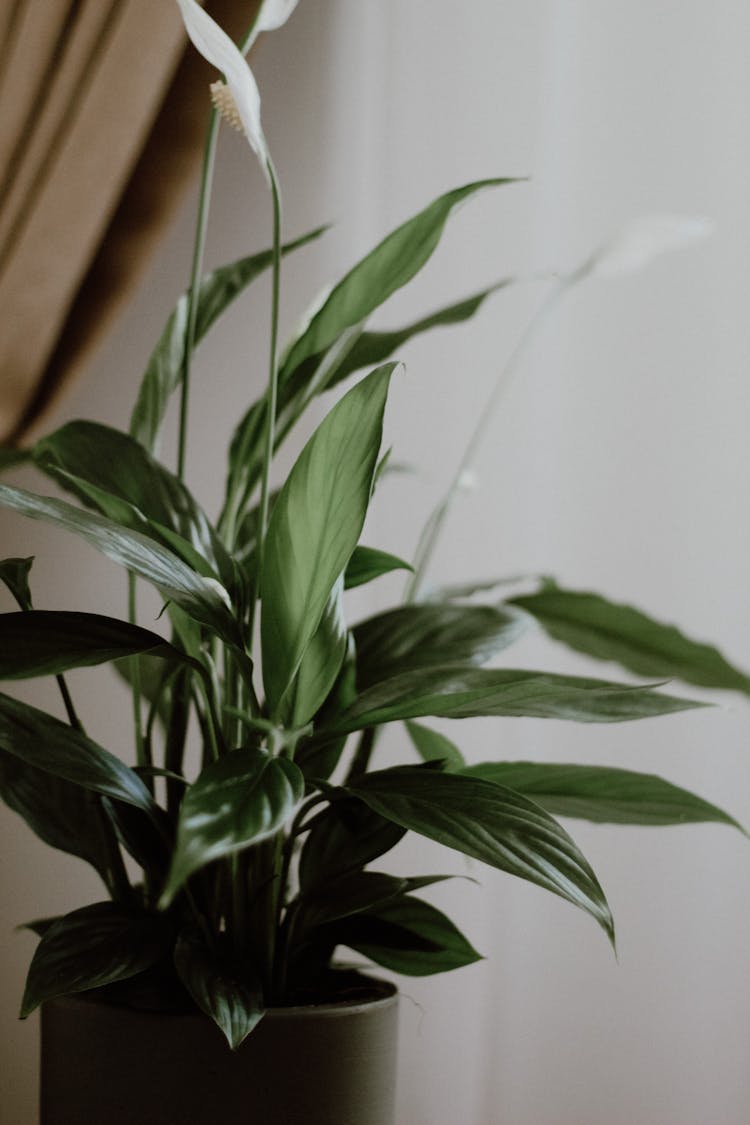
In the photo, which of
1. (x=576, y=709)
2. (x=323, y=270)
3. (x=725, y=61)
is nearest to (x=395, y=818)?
(x=576, y=709)

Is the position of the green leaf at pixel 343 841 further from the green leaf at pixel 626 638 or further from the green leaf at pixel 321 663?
the green leaf at pixel 626 638

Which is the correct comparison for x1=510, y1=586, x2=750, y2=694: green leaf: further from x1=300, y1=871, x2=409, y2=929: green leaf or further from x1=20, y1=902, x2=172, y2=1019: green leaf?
x1=20, y1=902, x2=172, y2=1019: green leaf

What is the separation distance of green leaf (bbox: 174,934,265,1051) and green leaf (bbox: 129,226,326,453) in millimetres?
366

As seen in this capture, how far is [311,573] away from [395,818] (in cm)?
14

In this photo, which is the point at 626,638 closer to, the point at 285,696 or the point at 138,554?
the point at 285,696

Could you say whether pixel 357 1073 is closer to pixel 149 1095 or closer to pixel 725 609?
pixel 149 1095

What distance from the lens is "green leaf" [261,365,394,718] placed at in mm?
562

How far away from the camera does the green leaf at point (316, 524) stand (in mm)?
562

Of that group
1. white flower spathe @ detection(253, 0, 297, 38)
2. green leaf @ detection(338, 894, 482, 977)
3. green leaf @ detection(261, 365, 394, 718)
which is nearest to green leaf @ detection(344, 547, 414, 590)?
green leaf @ detection(261, 365, 394, 718)

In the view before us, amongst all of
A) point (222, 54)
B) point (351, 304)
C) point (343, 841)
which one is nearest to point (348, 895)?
point (343, 841)

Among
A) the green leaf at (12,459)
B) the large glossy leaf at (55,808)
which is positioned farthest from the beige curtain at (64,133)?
the large glossy leaf at (55,808)

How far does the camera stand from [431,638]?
0.75m

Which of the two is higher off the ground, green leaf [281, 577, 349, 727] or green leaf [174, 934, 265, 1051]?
green leaf [281, 577, 349, 727]

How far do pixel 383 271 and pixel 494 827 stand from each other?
0.35 m
